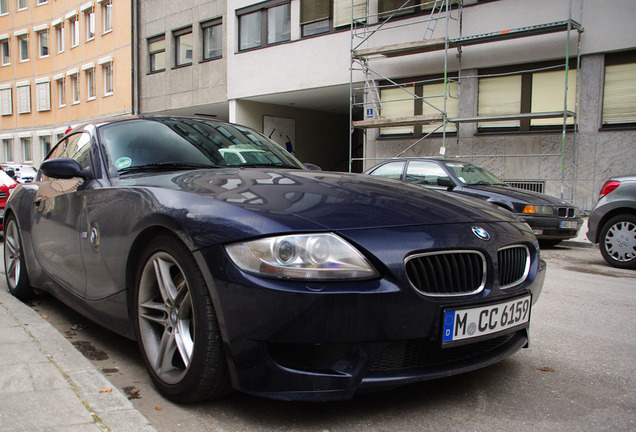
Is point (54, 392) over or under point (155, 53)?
under

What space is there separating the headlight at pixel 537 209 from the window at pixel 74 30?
31.2 m

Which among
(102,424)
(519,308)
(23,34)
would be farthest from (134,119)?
(23,34)

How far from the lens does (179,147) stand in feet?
11.2

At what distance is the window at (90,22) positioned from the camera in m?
31.4

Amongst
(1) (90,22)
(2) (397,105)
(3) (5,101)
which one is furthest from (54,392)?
(3) (5,101)

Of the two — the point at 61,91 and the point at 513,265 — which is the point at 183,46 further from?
the point at 513,265

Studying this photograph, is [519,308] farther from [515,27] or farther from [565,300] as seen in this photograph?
[515,27]

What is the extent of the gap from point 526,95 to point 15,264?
44.7 ft

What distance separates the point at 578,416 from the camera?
2.45 meters

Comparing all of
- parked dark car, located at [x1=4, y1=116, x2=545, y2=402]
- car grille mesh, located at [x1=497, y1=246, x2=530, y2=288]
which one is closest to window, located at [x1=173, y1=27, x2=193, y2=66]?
parked dark car, located at [x1=4, y1=116, x2=545, y2=402]

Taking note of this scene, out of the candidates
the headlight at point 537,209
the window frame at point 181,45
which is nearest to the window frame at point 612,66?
the headlight at point 537,209

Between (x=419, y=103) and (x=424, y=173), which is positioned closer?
(x=424, y=173)

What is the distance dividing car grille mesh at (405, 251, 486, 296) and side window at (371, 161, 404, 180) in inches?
305

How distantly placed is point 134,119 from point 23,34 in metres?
40.1
